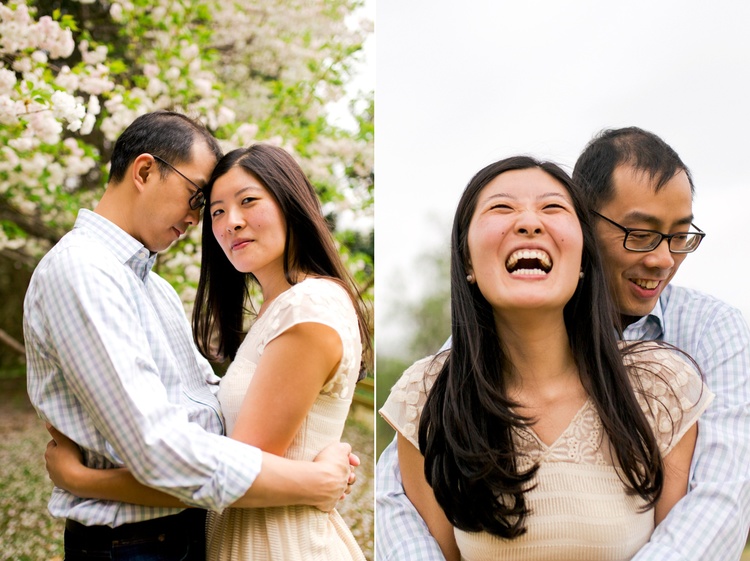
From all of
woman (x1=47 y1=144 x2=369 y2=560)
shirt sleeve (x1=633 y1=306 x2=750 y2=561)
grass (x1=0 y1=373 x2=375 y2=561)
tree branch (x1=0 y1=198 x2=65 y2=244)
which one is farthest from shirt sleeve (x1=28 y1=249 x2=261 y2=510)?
tree branch (x1=0 y1=198 x2=65 y2=244)

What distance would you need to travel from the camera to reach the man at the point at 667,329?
4.39 feet

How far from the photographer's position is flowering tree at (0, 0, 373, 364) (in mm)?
2990

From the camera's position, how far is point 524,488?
138 cm

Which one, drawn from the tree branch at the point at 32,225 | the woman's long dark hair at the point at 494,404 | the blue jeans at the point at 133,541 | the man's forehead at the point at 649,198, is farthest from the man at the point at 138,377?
the tree branch at the point at 32,225

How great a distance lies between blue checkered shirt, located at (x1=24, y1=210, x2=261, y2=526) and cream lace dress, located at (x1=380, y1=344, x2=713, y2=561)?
0.52 m

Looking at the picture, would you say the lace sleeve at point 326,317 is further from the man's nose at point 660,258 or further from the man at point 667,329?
the man's nose at point 660,258

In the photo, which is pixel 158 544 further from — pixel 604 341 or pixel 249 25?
pixel 249 25

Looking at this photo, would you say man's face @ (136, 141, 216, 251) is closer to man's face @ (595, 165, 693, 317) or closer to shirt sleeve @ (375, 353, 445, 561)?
shirt sleeve @ (375, 353, 445, 561)

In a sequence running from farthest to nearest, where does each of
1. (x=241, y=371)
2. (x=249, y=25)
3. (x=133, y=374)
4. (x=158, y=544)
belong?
(x=249, y=25), (x=241, y=371), (x=158, y=544), (x=133, y=374)

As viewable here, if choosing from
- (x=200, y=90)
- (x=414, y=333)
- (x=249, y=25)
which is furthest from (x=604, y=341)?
(x=249, y=25)

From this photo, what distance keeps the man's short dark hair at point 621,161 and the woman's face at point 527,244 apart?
22 centimetres

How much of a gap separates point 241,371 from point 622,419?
745 millimetres

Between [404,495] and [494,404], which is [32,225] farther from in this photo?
[494,404]

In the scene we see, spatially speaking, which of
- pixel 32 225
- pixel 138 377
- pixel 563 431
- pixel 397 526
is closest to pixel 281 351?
pixel 138 377
